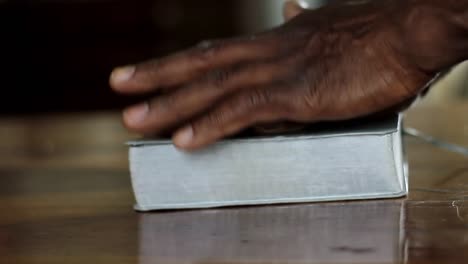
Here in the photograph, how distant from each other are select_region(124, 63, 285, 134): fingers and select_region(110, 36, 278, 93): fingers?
0.03m

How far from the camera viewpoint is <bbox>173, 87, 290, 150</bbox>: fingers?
2.63 ft

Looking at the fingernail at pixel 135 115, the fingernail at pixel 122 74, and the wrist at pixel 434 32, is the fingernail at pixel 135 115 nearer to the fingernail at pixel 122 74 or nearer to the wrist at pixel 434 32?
the fingernail at pixel 122 74

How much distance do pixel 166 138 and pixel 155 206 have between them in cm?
6

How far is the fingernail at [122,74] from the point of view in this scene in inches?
33.6

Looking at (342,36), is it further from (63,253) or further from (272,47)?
(63,253)

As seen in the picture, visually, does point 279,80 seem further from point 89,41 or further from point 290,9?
point 89,41

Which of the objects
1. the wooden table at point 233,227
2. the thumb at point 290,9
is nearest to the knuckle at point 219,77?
the wooden table at point 233,227

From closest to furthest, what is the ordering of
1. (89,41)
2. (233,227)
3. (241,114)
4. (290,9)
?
1. (233,227)
2. (241,114)
3. (290,9)
4. (89,41)

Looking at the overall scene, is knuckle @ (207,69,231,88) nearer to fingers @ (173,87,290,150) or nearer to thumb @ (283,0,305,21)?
fingers @ (173,87,290,150)

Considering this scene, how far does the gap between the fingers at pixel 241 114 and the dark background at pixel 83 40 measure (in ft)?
9.19

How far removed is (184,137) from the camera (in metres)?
0.80

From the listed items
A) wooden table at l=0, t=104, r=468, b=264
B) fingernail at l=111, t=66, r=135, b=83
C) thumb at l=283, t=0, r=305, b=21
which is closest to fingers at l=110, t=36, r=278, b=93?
fingernail at l=111, t=66, r=135, b=83

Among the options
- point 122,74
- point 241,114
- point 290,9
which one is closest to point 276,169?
point 241,114

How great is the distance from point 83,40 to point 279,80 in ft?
9.45
